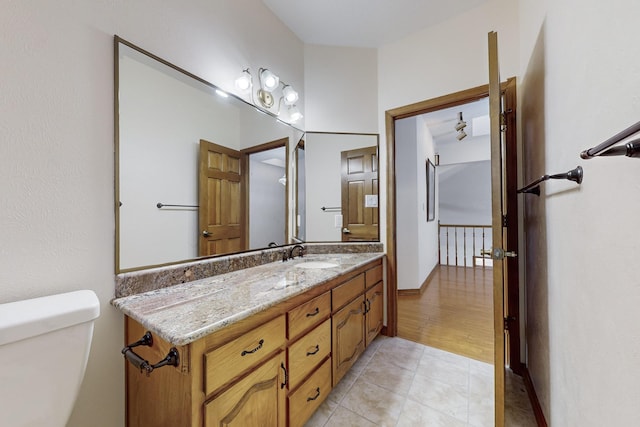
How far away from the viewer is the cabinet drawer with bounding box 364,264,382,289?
191cm

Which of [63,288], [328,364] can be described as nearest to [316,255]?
[328,364]

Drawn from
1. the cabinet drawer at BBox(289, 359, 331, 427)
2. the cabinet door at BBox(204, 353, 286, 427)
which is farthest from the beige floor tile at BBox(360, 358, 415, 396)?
the cabinet door at BBox(204, 353, 286, 427)

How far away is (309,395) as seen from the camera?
124cm

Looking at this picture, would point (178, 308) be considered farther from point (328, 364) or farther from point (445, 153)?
point (445, 153)

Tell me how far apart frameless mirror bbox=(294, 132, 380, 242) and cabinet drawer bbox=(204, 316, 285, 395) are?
1251 millimetres

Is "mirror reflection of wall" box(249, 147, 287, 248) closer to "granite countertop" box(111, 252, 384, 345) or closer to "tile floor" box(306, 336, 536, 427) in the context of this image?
"granite countertop" box(111, 252, 384, 345)

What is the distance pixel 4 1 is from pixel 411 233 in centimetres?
364

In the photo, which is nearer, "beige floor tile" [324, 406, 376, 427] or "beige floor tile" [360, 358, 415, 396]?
"beige floor tile" [324, 406, 376, 427]

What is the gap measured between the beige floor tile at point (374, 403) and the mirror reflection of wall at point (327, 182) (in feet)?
3.80

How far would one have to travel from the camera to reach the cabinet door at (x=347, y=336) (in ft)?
4.84

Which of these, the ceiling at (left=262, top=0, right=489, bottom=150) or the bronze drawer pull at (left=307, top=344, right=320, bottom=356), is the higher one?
the ceiling at (left=262, top=0, right=489, bottom=150)

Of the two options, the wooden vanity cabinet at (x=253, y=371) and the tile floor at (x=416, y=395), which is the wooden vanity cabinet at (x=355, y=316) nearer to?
the wooden vanity cabinet at (x=253, y=371)

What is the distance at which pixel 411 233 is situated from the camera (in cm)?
346

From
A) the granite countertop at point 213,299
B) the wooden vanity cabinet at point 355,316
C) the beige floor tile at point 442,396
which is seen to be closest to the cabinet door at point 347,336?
the wooden vanity cabinet at point 355,316
